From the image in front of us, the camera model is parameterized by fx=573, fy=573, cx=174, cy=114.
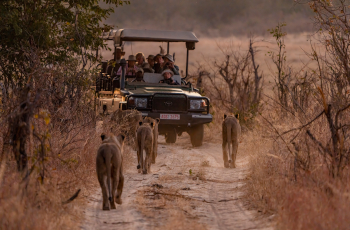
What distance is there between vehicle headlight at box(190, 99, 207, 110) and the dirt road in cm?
242

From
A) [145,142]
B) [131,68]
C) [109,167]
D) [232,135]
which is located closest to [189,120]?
[131,68]

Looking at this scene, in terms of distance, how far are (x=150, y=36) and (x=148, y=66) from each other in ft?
3.30

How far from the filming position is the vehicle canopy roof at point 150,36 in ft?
44.2

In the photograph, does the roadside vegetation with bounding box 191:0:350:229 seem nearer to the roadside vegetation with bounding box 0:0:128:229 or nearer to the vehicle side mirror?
the roadside vegetation with bounding box 0:0:128:229

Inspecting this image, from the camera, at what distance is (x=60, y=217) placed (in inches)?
223

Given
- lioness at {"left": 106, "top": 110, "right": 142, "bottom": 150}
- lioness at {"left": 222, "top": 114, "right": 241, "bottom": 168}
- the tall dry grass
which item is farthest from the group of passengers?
the tall dry grass

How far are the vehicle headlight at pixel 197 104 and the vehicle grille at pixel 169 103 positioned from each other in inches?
8.5

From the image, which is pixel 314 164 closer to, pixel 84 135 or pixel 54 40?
pixel 84 135

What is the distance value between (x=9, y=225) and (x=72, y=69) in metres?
7.32

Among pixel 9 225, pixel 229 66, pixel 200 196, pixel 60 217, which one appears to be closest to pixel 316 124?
pixel 200 196

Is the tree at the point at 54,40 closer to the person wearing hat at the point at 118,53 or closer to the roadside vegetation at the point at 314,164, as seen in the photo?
the person wearing hat at the point at 118,53

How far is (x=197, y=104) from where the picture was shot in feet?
43.3

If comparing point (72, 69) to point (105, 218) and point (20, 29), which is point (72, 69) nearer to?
point (20, 29)

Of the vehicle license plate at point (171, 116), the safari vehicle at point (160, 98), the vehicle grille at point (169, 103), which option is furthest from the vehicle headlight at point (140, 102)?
the vehicle license plate at point (171, 116)
